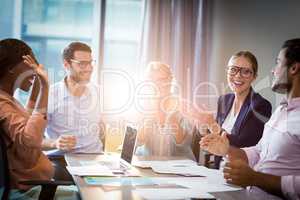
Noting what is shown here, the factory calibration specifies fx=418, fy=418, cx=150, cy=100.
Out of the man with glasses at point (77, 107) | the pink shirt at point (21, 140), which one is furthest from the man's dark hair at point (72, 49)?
the pink shirt at point (21, 140)

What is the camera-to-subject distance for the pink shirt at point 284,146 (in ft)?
5.66

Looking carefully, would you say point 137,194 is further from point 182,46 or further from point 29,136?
point 182,46

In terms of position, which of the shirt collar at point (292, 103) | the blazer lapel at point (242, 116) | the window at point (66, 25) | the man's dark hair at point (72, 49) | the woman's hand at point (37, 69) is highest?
the window at point (66, 25)

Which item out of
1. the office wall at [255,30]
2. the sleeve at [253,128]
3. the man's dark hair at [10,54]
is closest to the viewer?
the man's dark hair at [10,54]

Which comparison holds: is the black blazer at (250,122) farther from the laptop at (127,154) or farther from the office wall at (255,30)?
the laptop at (127,154)

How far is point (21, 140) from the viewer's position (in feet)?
6.39

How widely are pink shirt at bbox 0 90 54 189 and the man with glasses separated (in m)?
0.79

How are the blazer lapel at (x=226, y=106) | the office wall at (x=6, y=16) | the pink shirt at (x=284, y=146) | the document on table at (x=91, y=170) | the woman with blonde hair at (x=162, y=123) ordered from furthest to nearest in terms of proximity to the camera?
the office wall at (x=6, y=16)
the blazer lapel at (x=226, y=106)
the woman with blonde hair at (x=162, y=123)
the document on table at (x=91, y=170)
the pink shirt at (x=284, y=146)

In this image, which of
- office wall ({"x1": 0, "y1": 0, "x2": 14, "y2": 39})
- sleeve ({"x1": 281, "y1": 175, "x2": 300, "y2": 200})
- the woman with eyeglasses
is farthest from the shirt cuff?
office wall ({"x1": 0, "y1": 0, "x2": 14, "y2": 39})

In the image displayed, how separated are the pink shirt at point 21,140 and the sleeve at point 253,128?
4.04 ft

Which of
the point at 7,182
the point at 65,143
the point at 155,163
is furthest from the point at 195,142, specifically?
the point at 7,182

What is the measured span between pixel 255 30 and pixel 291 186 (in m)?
2.42

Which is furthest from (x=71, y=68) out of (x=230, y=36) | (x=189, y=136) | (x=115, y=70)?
(x=230, y=36)

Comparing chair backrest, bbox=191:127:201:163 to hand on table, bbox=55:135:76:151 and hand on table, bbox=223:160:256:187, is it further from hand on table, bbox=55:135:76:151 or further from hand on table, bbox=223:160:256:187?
hand on table, bbox=223:160:256:187
